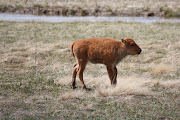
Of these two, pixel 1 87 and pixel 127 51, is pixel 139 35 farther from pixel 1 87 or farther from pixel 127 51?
pixel 1 87

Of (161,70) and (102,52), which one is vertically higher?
(102,52)

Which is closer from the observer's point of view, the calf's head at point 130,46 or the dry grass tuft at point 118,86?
the dry grass tuft at point 118,86

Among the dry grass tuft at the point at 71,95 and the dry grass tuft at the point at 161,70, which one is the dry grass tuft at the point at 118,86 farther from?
the dry grass tuft at the point at 161,70

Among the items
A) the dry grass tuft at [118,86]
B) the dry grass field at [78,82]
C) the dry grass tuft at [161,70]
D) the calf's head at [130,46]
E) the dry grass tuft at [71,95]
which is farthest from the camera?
the dry grass tuft at [161,70]

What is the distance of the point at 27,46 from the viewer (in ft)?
45.6

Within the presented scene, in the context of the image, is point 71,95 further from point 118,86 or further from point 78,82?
point 78,82

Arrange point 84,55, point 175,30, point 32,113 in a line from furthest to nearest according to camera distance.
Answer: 1. point 175,30
2. point 84,55
3. point 32,113

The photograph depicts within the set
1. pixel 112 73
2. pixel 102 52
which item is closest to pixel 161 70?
pixel 112 73

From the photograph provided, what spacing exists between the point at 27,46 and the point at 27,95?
21.7ft

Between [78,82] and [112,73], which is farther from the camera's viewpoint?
[78,82]

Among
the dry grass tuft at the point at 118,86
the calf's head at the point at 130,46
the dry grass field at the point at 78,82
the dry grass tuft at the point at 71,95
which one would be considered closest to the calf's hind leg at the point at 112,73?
the dry grass tuft at the point at 118,86

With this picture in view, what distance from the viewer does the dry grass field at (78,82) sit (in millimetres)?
6543

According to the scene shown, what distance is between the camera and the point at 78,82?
351 inches

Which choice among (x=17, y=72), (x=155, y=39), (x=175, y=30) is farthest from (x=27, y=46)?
(x=175, y=30)
